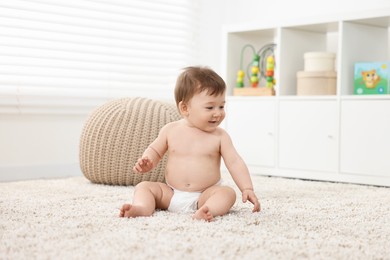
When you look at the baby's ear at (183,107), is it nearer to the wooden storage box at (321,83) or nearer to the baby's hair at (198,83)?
the baby's hair at (198,83)

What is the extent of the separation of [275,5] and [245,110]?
0.72 meters

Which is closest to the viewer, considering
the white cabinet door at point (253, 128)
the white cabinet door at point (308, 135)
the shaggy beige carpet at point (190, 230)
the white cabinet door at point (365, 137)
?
the shaggy beige carpet at point (190, 230)

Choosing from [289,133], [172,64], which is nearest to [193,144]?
[289,133]

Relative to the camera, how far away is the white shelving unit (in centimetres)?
266

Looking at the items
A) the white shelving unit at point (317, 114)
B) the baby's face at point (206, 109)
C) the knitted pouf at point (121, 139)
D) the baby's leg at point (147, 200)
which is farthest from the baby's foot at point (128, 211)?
the white shelving unit at point (317, 114)

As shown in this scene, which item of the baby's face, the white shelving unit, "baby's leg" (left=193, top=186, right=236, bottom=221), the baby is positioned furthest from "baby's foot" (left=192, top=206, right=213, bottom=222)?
the white shelving unit

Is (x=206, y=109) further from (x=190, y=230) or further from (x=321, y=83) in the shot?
(x=321, y=83)

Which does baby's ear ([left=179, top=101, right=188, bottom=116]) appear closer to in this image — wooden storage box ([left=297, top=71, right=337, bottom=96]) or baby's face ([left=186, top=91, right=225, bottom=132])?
baby's face ([left=186, top=91, right=225, bottom=132])

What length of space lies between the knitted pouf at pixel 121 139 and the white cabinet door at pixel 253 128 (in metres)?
0.65

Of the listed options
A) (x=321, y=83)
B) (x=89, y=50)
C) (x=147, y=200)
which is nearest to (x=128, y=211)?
(x=147, y=200)

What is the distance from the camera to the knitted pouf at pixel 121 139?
94.2 inches

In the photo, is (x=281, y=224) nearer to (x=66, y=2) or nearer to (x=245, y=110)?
(x=245, y=110)

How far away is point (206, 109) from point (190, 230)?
425 mm

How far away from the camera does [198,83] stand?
5.72 feet
